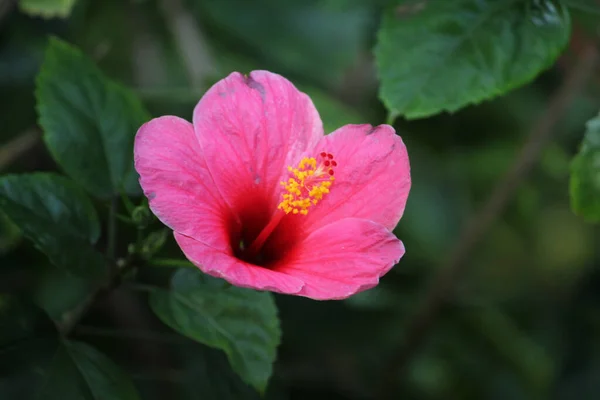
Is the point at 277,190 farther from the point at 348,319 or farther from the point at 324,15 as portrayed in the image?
the point at 324,15

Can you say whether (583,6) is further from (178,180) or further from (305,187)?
(178,180)

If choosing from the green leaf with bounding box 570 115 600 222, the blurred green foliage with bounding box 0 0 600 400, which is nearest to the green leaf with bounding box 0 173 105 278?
the blurred green foliage with bounding box 0 0 600 400

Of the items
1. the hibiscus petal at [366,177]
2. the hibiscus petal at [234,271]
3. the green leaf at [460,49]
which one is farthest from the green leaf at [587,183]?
the hibiscus petal at [234,271]

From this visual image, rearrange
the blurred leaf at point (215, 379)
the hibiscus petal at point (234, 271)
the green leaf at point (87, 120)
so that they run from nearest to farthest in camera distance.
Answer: the hibiscus petal at point (234, 271) → the green leaf at point (87, 120) → the blurred leaf at point (215, 379)

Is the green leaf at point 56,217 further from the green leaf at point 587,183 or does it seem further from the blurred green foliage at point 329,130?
the green leaf at point 587,183

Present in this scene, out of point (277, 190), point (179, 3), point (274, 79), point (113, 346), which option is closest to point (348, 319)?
point (113, 346)
